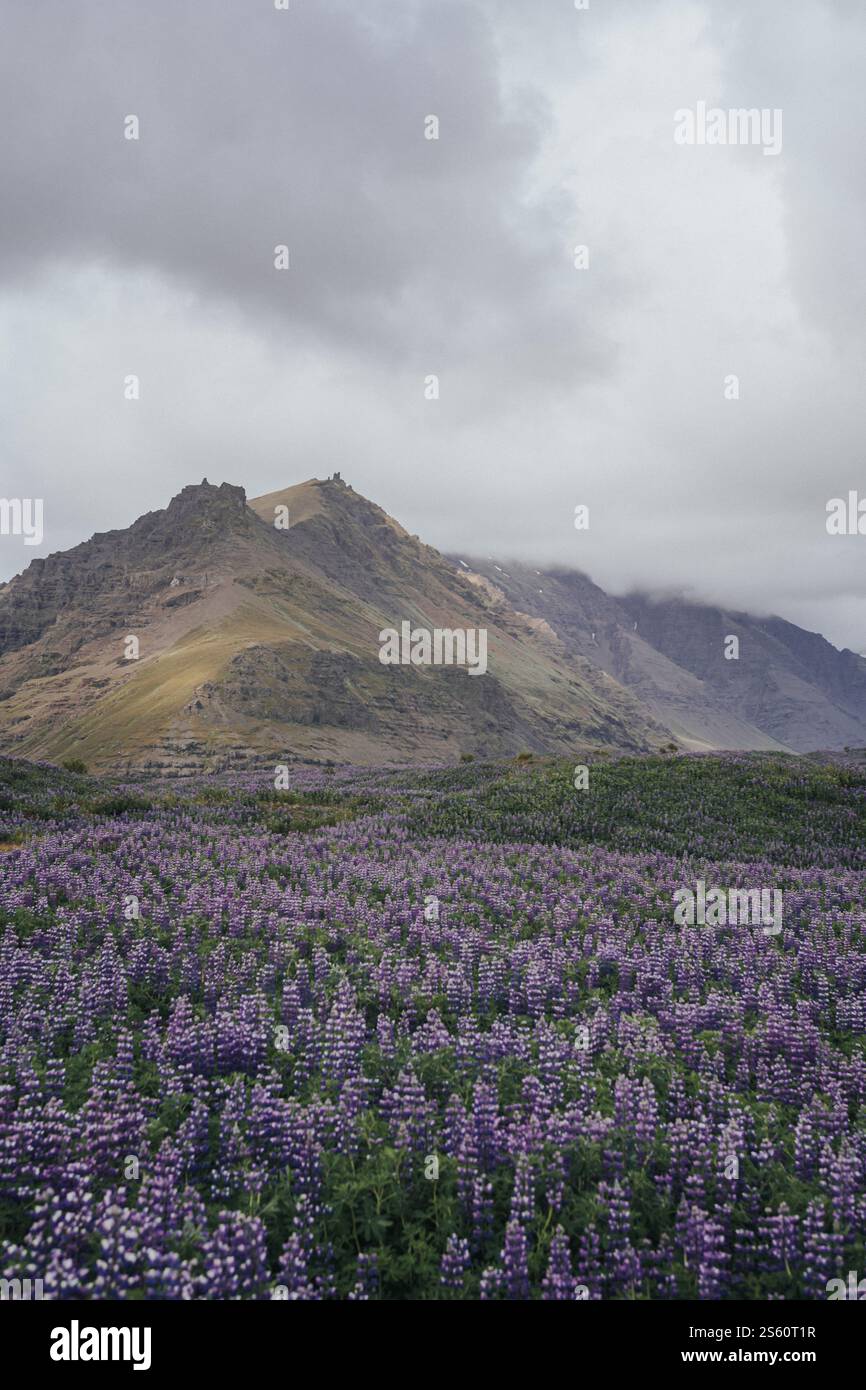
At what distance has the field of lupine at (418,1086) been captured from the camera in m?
4.75

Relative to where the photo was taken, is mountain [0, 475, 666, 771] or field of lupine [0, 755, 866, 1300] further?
→ mountain [0, 475, 666, 771]

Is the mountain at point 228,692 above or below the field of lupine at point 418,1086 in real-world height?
above

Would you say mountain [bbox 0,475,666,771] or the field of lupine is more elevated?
mountain [bbox 0,475,666,771]

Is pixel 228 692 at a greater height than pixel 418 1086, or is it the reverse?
pixel 228 692

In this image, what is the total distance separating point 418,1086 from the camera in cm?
623

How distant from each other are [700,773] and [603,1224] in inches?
892

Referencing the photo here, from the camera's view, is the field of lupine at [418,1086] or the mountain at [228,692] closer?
the field of lupine at [418,1086]

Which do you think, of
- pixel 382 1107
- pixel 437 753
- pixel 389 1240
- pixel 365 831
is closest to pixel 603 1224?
pixel 389 1240

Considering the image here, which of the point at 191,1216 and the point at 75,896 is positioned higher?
the point at 75,896

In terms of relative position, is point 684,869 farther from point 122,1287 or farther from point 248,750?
point 248,750

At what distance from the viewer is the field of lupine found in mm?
4750

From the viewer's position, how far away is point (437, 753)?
139 m

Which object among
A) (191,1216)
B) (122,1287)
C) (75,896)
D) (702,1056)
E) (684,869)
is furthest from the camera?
(684,869)

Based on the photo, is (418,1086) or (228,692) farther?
(228,692)
